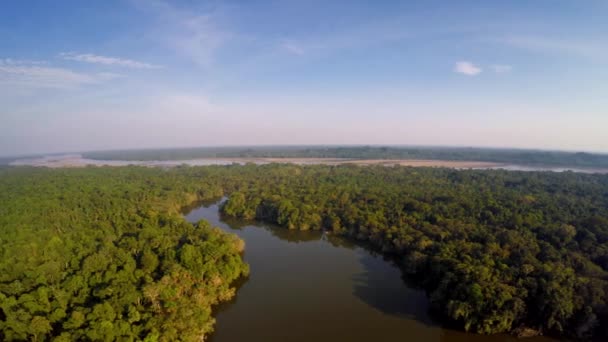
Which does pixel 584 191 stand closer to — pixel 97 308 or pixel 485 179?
pixel 485 179

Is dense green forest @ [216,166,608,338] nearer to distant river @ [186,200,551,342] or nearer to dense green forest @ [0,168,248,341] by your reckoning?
distant river @ [186,200,551,342]

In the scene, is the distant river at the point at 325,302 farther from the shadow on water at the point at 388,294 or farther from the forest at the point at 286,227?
the forest at the point at 286,227

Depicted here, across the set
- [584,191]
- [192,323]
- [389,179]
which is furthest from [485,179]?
[192,323]

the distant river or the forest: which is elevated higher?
the forest

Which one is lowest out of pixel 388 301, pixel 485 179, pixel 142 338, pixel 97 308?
pixel 388 301

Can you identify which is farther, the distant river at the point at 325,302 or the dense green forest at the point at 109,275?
the distant river at the point at 325,302

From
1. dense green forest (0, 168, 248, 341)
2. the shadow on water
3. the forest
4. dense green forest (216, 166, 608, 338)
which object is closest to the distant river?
the shadow on water

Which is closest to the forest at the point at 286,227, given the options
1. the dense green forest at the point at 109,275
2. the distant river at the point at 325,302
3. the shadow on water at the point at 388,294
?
the dense green forest at the point at 109,275
